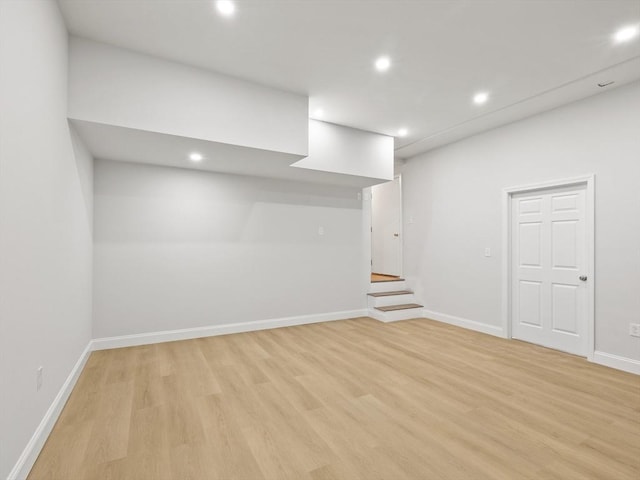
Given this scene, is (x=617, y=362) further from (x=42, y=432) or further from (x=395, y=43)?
(x=42, y=432)

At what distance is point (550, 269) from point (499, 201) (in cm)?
113

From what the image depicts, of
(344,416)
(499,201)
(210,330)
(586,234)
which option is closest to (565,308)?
(586,234)

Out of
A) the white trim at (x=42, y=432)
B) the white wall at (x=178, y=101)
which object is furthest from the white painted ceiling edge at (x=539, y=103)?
the white trim at (x=42, y=432)

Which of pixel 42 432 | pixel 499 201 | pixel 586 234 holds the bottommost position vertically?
pixel 42 432

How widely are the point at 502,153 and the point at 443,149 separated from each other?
1080 millimetres

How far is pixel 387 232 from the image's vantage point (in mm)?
6840

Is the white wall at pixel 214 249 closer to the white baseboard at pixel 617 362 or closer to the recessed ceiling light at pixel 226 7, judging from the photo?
the recessed ceiling light at pixel 226 7

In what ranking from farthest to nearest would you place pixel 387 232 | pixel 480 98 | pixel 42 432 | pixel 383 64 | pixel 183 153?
pixel 387 232
pixel 480 98
pixel 183 153
pixel 383 64
pixel 42 432

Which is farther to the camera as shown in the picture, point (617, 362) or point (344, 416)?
point (617, 362)

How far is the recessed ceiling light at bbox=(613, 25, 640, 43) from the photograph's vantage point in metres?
2.47

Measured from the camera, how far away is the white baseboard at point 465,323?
14.6 feet

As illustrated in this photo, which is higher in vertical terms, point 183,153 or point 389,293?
point 183,153

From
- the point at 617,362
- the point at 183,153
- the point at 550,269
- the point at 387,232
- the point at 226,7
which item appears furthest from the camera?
the point at 387,232

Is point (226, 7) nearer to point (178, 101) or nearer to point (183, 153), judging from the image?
point (178, 101)
